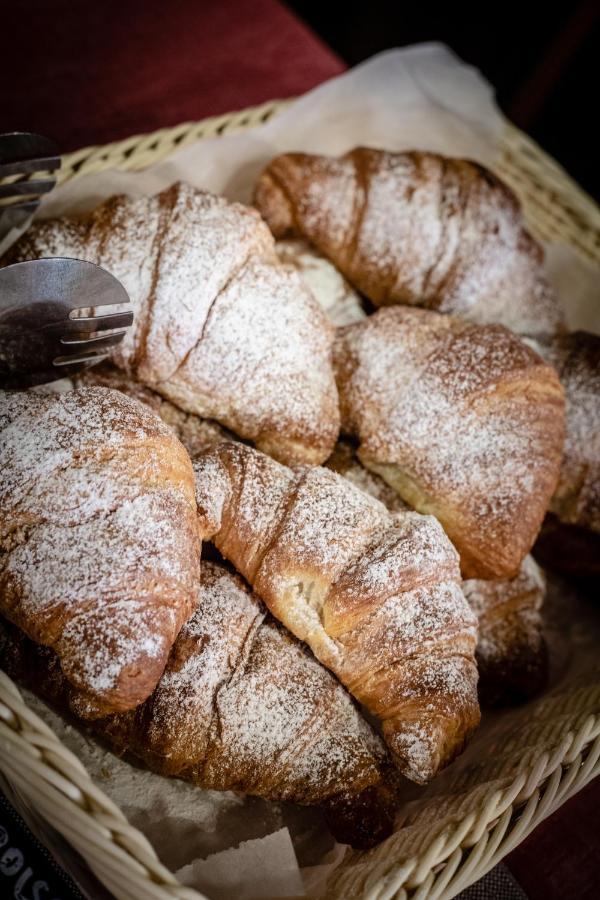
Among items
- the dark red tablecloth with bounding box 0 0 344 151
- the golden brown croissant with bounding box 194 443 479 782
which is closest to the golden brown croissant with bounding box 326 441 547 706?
the golden brown croissant with bounding box 194 443 479 782

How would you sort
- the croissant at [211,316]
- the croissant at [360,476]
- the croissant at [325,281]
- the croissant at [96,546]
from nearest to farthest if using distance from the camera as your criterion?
the croissant at [96,546], the croissant at [211,316], the croissant at [360,476], the croissant at [325,281]

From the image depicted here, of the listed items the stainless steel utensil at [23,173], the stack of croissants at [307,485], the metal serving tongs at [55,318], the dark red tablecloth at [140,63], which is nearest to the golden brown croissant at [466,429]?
the stack of croissants at [307,485]

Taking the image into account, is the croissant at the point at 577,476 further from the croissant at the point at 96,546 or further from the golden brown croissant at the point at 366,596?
the croissant at the point at 96,546

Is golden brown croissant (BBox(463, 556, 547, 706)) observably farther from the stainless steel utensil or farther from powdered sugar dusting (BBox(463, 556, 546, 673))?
the stainless steel utensil

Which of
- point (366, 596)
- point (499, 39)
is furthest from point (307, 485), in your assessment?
point (499, 39)

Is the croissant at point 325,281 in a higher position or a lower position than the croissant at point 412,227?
lower

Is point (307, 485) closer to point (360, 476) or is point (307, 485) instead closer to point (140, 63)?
point (360, 476)

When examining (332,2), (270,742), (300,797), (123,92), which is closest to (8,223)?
(123,92)

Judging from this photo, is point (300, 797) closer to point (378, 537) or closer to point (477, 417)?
point (378, 537)
